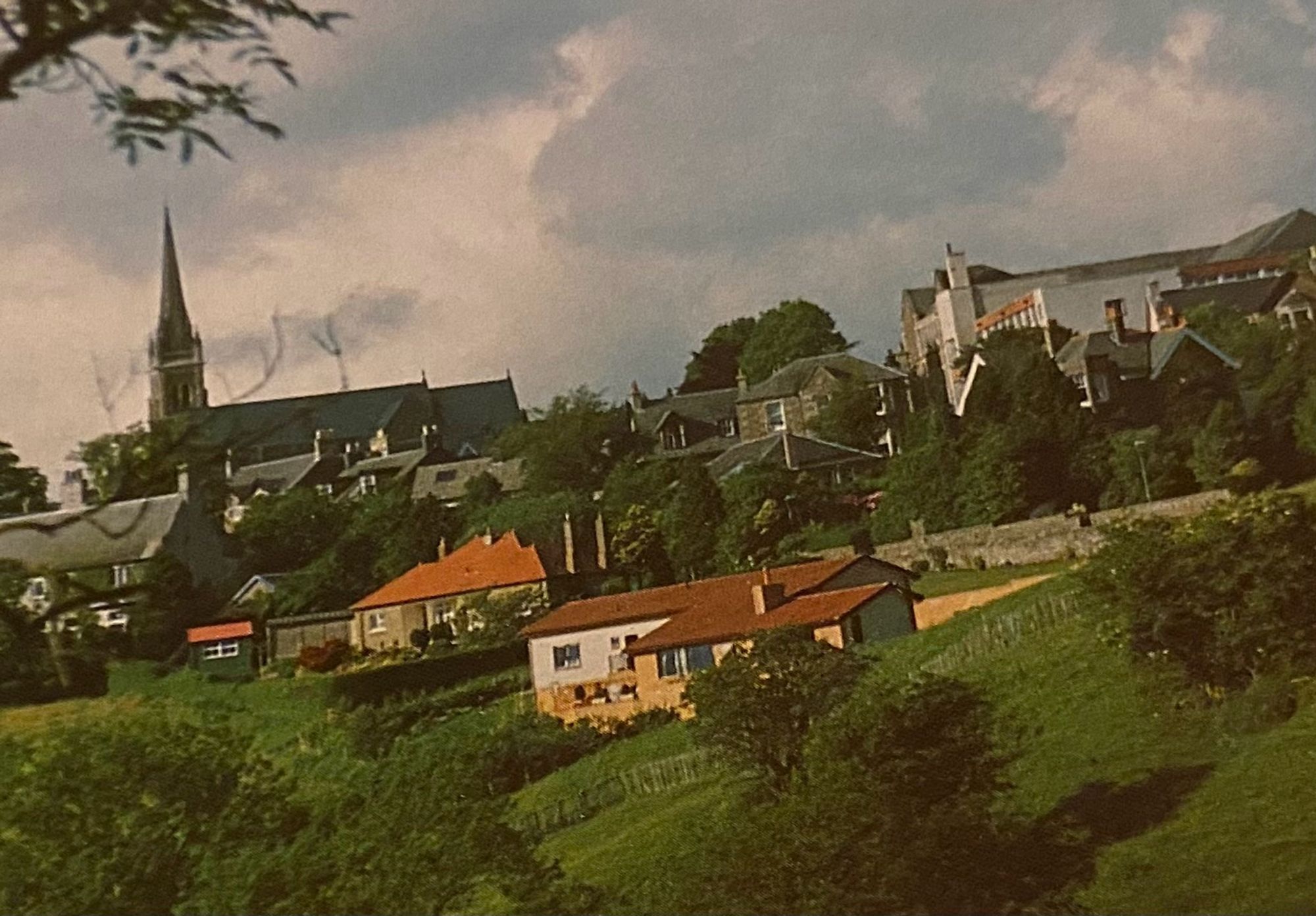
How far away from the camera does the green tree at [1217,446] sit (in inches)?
217

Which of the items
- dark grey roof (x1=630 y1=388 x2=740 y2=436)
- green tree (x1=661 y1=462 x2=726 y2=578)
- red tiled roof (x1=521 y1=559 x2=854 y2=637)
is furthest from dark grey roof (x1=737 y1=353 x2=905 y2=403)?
red tiled roof (x1=521 y1=559 x2=854 y2=637)

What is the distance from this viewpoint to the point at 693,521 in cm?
585

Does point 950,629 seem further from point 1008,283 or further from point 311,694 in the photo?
point 311,694

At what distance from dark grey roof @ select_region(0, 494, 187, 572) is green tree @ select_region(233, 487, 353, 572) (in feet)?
3.53

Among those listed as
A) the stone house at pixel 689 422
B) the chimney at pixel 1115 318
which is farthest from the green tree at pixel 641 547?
the chimney at pixel 1115 318

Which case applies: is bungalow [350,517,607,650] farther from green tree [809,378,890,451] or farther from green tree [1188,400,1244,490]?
green tree [1188,400,1244,490]

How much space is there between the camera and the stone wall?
17.9ft

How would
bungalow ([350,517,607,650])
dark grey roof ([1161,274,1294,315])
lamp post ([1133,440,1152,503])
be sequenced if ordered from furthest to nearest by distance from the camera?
dark grey roof ([1161,274,1294,315]) → bungalow ([350,517,607,650]) → lamp post ([1133,440,1152,503])

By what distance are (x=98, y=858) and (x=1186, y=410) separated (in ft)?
13.7

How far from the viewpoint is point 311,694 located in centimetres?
561

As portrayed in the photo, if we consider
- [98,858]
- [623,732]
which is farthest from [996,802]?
[98,858]

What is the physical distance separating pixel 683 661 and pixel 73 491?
214cm

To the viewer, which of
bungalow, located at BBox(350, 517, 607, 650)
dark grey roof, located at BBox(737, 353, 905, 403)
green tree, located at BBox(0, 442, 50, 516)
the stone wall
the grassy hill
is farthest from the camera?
dark grey roof, located at BBox(737, 353, 905, 403)

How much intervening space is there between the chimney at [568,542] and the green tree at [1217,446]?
2.29 m
